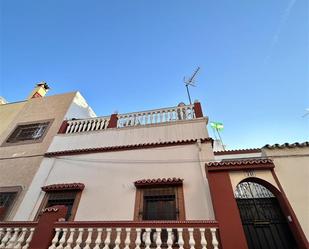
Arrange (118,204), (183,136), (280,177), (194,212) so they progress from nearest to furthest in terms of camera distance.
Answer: (280,177) → (194,212) → (118,204) → (183,136)

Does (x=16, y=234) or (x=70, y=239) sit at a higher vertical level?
(x=16, y=234)

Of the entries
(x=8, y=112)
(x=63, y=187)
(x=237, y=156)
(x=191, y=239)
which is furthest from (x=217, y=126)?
(x=8, y=112)

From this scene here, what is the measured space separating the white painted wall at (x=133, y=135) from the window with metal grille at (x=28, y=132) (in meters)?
1.18

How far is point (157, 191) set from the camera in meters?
5.83

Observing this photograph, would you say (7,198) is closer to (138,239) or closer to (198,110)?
(138,239)

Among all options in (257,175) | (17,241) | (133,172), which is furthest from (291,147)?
(17,241)

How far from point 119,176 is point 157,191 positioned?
1.36 meters

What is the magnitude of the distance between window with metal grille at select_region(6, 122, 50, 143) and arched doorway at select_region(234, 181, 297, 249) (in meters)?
8.16

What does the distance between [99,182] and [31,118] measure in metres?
5.75

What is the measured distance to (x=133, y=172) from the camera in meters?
6.46

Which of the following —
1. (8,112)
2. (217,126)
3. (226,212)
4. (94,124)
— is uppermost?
(217,126)

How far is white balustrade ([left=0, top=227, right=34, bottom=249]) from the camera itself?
15.0ft

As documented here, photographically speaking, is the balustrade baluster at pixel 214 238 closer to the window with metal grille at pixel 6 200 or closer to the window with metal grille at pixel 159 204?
the window with metal grille at pixel 159 204

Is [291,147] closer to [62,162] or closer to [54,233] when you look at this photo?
[54,233]
